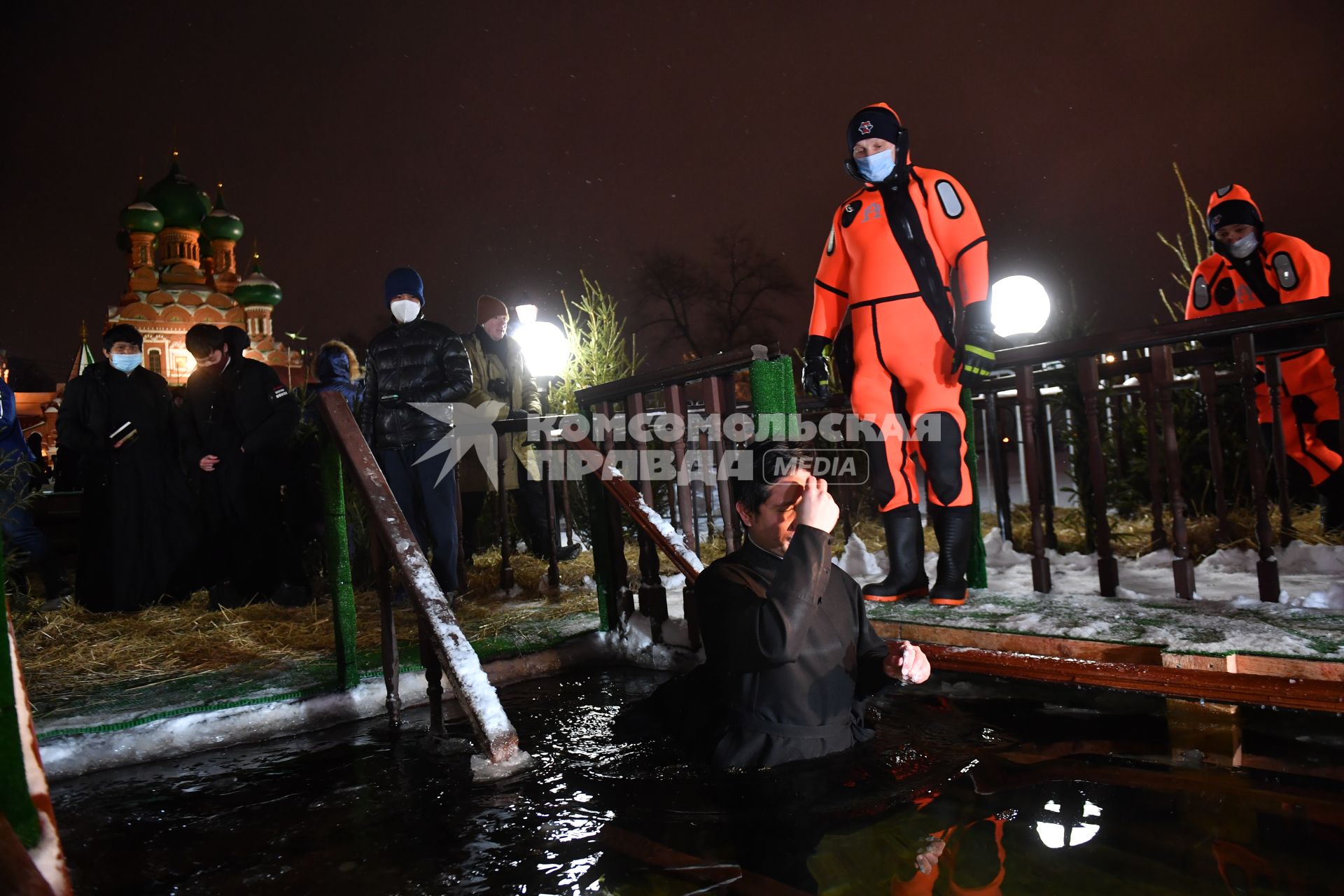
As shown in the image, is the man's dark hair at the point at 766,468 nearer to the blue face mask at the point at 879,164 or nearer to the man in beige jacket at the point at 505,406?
the blue face mask at the point at 879,164

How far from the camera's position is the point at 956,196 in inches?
161

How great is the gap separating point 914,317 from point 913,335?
0.27ft

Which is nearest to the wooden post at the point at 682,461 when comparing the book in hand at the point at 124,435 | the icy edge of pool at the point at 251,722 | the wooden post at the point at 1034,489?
the icy edge of pool at the point at 251,722


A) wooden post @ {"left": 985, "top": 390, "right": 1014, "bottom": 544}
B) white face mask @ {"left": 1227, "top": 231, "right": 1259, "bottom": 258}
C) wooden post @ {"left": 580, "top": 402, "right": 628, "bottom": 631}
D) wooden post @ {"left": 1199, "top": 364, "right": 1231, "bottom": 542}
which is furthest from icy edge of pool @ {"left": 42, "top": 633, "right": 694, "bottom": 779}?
white face mask @ {"left": 1227, "top": 231, "right": 1259, "bottom": 258}

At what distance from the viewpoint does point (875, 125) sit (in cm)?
407

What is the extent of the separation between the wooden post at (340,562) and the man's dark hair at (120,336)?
9.85 feet

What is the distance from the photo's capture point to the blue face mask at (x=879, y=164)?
13.4 feet

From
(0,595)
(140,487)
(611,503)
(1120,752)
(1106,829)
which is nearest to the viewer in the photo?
(0,595)

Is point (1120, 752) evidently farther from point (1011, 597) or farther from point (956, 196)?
point (956, 196)

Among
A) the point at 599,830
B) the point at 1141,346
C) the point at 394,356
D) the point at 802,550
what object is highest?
the point at 394,356

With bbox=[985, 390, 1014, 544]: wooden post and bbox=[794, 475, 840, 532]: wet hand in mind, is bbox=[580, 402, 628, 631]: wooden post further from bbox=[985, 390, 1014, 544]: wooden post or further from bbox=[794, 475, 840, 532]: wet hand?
bbox=[985, 390, 1014, 544]: wooden post

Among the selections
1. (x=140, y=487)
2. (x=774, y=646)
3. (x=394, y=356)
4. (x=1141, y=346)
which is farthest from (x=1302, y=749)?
(x=140, y=487)

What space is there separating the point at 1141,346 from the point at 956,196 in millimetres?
1093

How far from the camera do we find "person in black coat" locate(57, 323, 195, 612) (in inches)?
214
